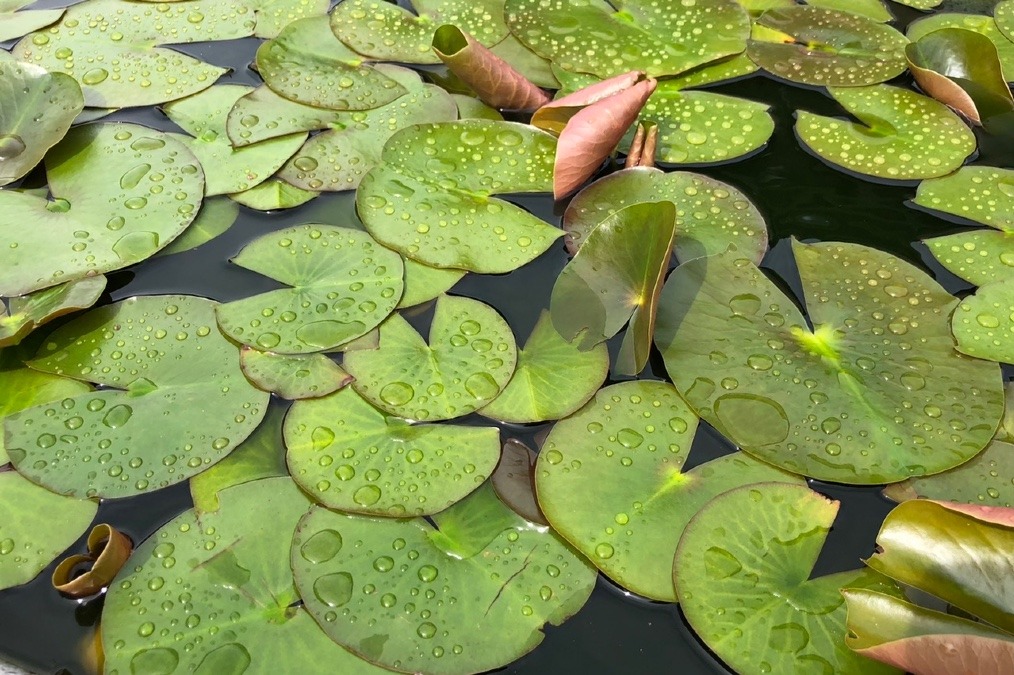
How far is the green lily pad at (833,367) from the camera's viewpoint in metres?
1.27

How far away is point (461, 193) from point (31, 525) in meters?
1.07

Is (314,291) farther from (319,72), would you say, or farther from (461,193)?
(319,72)

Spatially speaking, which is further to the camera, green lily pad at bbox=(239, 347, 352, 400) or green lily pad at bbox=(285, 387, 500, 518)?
green lily pad at bbox=(239, 347, 352, 400)

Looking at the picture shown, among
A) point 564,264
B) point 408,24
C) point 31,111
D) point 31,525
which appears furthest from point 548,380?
point 31,111

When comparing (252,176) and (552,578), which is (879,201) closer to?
(552,578)

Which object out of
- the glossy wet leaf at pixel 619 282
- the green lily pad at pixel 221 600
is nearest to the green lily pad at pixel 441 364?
the glossy wet leaf at pixel 619 282

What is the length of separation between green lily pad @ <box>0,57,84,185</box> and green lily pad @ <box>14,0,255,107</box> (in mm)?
118

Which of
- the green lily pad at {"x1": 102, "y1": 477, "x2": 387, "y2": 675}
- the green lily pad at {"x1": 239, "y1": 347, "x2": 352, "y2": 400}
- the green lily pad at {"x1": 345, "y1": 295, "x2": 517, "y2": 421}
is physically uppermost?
the green lily pad at {"x1": 345, "y1": 295, "x2": 517, "y2": 421}

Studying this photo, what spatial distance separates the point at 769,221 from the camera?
5.57 feet

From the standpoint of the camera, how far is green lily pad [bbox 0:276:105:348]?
1367 mm

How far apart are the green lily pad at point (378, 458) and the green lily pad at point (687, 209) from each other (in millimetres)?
576

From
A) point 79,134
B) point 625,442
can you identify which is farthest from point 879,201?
point 79,134

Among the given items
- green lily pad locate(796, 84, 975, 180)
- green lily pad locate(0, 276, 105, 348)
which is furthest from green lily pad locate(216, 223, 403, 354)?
green lily pad locate(796, 84, 975, 180)

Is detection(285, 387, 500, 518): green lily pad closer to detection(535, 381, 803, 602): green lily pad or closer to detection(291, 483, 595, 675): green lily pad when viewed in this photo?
detection(291, 483, 595, 675): green lily pad
